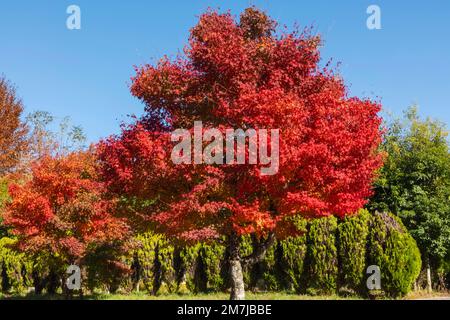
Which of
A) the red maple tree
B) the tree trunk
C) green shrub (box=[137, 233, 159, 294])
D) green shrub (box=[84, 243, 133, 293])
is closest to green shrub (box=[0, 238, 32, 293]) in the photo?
green shrub (box=[84, 243, 133, 293])

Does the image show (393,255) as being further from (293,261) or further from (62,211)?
(62,211)

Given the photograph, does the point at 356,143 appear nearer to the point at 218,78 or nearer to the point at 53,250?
the point at 218,78

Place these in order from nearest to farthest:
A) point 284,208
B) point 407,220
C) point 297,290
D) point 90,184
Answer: point 284,208, point 90,184, point 297,290, point 407,220

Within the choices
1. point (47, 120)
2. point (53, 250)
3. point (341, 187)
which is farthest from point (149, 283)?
point (47, 120)

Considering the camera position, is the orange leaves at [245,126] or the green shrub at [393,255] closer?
the orange leaves at [245,126]

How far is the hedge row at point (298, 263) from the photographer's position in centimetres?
1984

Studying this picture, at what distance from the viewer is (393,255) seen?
64.5ft

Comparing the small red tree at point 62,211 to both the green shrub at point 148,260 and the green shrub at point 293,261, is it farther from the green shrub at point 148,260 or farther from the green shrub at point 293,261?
the green shrub at point 293,261

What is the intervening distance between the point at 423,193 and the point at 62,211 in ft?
55.2

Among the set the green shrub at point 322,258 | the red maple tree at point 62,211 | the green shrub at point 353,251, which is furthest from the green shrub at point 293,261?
the red maple tree at point 62,211

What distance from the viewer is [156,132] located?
1407 cm

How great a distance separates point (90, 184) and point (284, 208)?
27.5 ft

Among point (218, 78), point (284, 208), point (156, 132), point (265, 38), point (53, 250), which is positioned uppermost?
point (265, 38)

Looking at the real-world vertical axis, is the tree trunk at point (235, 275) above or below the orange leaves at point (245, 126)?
below
